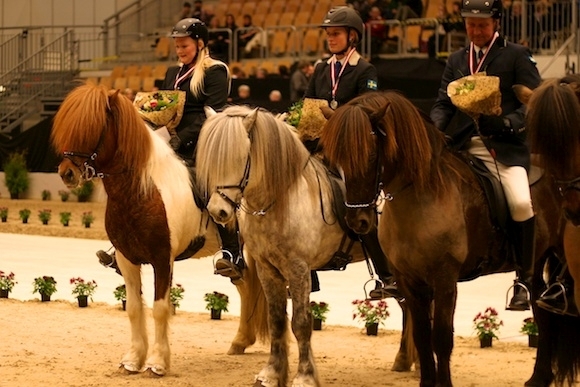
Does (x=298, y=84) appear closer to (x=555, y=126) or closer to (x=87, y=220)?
(x=87, y=220)

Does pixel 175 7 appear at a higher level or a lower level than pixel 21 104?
higher

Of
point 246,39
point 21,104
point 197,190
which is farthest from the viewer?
point 21,104

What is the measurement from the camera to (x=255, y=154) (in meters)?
7.13

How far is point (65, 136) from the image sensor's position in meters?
7.76

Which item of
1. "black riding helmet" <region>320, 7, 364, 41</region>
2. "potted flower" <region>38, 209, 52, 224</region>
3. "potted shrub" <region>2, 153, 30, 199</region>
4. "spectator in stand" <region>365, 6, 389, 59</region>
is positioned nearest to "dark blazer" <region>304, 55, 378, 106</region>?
"black riding helmet" <region>320, 7, 364, 41</region>

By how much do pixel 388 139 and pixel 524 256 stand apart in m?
1.32

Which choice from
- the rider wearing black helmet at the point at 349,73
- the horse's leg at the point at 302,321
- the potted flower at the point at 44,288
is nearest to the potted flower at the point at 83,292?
the potted flower at the point at 44,288

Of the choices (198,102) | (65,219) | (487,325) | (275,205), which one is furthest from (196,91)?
(65,219)

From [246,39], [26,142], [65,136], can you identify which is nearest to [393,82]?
[246,39]

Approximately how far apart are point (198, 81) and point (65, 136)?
1274 mm

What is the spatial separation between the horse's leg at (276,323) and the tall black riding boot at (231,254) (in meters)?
0.92

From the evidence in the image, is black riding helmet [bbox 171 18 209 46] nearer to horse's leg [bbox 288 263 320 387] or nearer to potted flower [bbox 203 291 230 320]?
horse's leg [bbox 288 263 320 387]

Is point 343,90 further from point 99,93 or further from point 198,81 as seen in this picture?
point 99,93

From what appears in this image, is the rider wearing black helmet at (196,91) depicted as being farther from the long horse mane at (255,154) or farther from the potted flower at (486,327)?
the potted flower at (486,327)
